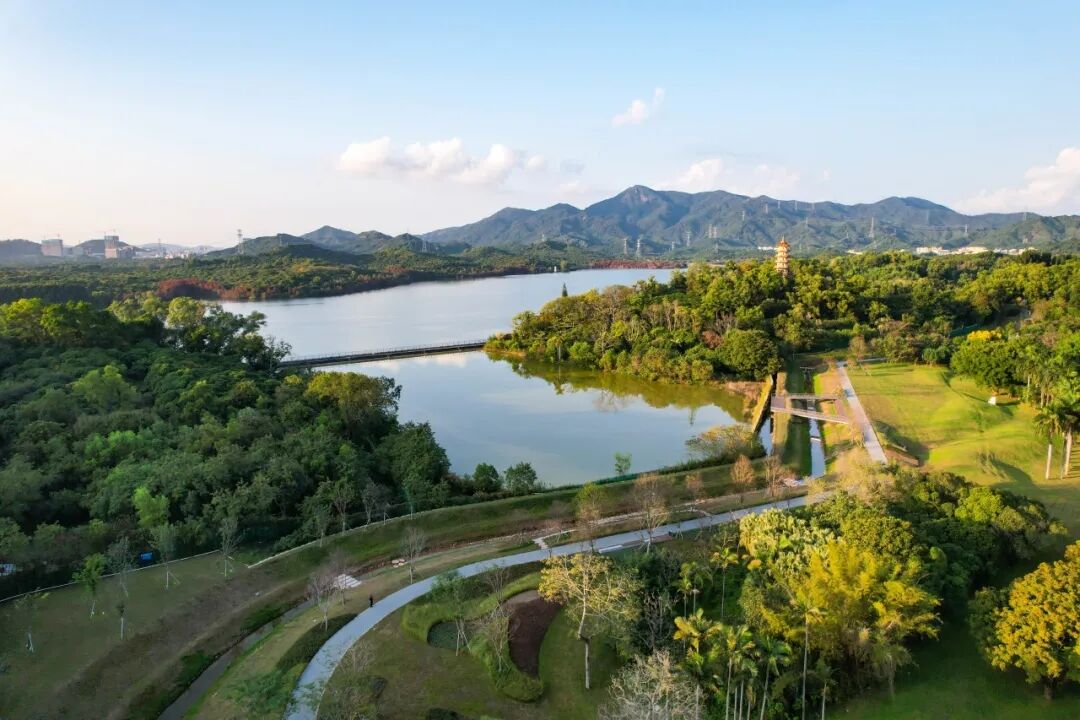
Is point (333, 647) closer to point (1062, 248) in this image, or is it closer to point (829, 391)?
point (829, 391)

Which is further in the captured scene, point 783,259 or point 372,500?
point 783,259

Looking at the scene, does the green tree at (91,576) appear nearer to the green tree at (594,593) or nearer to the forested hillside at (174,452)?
the forested hillside at (174,452)

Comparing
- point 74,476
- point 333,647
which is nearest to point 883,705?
point 333,647

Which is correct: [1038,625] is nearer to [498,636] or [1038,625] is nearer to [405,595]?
[498,636]

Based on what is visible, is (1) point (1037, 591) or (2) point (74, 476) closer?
(1) point (1037, 591)

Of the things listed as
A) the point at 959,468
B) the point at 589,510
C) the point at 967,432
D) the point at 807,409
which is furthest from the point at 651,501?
the point at 807,409

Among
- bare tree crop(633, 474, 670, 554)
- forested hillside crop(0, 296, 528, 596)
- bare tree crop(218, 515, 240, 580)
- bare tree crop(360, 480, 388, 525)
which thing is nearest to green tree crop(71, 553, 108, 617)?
forested hillside crop(0, 296, 528, 596)

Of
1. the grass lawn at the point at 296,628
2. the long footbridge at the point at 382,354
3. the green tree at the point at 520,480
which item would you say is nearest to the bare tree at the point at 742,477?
the green tree at the point at 520,480
